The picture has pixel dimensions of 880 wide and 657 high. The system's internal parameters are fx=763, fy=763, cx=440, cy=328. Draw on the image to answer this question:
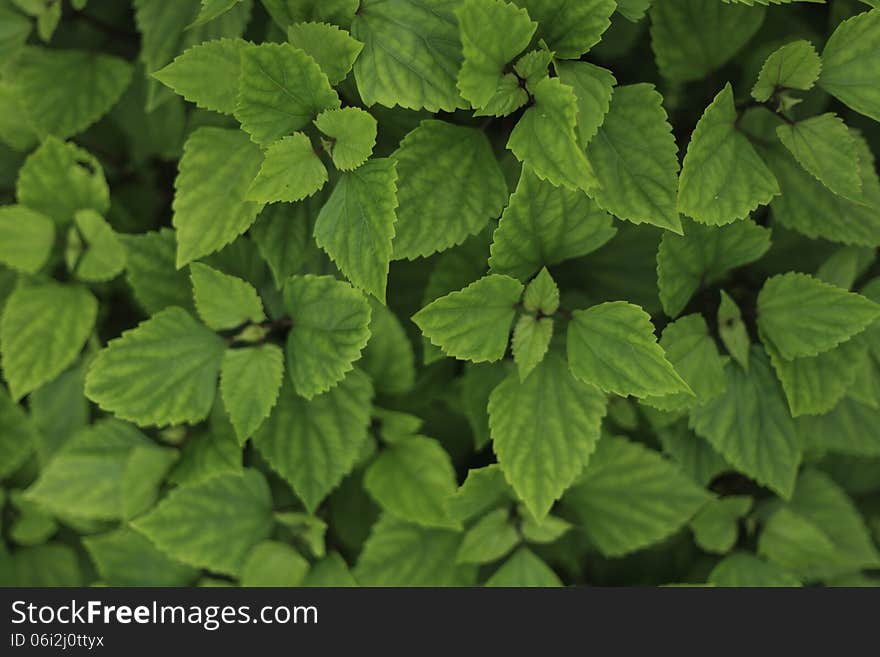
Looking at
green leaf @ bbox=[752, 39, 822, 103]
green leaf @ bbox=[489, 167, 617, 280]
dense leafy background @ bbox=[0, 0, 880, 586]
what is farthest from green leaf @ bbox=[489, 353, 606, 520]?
green leaf @ bbox=[752, 39, 822, 103]

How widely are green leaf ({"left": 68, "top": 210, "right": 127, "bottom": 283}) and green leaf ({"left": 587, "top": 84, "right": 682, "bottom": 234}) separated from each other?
53 cm

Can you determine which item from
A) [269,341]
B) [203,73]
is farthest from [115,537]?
[203,73]

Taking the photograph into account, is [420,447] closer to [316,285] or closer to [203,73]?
[316,285]

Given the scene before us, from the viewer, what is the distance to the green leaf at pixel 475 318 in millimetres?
700

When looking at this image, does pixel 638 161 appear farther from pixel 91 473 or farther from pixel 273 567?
pixel 91 473

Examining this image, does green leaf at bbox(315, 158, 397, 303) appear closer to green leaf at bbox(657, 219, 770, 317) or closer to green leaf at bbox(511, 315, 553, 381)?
green leaf at bbox(511, 315, 553, 381)

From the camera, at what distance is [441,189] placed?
719 millimetres

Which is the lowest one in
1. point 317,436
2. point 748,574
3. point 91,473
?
point 748,574

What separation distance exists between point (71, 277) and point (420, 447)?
471mm

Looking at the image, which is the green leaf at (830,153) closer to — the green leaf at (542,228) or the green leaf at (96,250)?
the green leaf at (542,228)

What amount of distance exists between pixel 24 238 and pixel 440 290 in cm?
49

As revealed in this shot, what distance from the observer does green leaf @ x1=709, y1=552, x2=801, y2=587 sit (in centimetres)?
91

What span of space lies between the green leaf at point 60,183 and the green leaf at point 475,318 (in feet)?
1.45

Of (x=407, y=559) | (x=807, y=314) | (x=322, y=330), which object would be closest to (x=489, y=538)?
(x=407, y=559)
